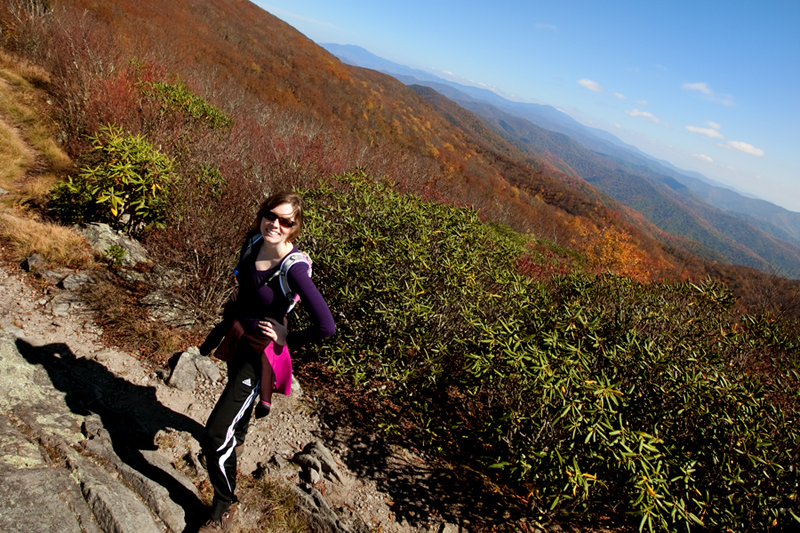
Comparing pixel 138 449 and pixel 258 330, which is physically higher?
pixel 258 330

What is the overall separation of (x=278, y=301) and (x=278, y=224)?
1.40 ft

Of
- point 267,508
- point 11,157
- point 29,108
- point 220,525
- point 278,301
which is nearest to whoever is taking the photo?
point 278,301

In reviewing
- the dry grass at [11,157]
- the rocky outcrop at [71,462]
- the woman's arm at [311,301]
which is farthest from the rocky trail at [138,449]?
the dry grass at [11,157]

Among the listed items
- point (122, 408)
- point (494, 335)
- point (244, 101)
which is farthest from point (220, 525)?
point (244, 101)

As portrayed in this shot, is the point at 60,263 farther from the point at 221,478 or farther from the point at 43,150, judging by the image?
the point at 43,150

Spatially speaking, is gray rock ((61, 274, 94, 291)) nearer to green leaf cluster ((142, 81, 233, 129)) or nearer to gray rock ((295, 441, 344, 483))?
gray rock ((295, 441, 344, 483))

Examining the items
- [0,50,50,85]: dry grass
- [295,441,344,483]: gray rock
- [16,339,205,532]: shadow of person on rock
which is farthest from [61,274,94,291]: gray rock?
[0,50,50,85]: dry grass

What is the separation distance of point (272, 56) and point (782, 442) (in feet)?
121

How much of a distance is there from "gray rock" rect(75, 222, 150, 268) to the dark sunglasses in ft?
11.3

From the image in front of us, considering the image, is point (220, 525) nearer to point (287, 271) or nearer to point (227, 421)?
point (227, 421)

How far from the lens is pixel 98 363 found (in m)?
3.20

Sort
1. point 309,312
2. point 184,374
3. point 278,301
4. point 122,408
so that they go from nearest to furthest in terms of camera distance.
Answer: point 309,312
point 278,301
point 122,408
point 184,374

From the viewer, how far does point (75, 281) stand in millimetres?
3893

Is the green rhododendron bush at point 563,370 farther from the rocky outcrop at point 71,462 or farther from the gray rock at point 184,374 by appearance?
the rocky outcrop at point 71,462
